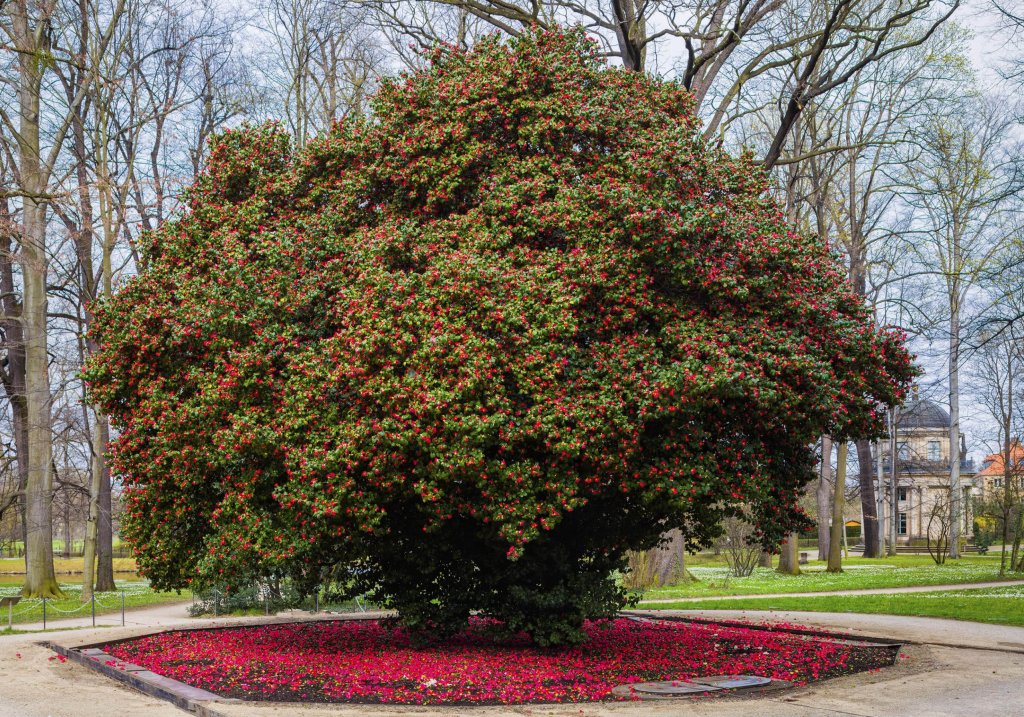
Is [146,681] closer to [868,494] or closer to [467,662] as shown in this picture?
[467,662]

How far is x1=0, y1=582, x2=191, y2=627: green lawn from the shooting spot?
755 inches

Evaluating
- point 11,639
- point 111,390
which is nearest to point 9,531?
point 11,639

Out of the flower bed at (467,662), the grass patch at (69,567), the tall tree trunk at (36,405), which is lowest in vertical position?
the grass patch at (69,567)

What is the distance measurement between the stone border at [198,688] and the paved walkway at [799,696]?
5.7 inches

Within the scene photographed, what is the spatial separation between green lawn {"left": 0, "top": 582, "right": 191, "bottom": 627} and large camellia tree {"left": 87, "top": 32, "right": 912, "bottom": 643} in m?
6.47

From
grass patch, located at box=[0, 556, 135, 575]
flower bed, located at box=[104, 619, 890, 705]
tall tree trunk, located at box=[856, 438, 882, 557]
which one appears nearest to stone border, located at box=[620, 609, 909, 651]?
flower bed, located at box=[104, 619, 890, 705]

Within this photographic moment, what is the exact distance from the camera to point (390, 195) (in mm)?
12117

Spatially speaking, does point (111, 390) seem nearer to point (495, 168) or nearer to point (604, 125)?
point (495, 168)

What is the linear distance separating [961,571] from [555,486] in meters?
22.6

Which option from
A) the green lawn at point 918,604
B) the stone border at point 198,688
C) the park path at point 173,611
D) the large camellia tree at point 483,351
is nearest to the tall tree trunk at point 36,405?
the park path at point 173,611

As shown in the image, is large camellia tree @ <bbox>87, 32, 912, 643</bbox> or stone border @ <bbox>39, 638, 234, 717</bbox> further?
large camellia tree @ <bbox>87, 32, 912, 643</bbox>

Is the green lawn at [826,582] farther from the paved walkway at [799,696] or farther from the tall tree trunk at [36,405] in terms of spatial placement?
the tall tree trunk at [36,405]

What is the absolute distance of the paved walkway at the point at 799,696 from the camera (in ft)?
26.9

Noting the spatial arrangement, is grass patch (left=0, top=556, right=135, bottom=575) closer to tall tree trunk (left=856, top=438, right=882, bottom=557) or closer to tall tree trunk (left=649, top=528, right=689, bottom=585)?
tall tree trunk (left=649, top=528, right=689, bottom=585)
